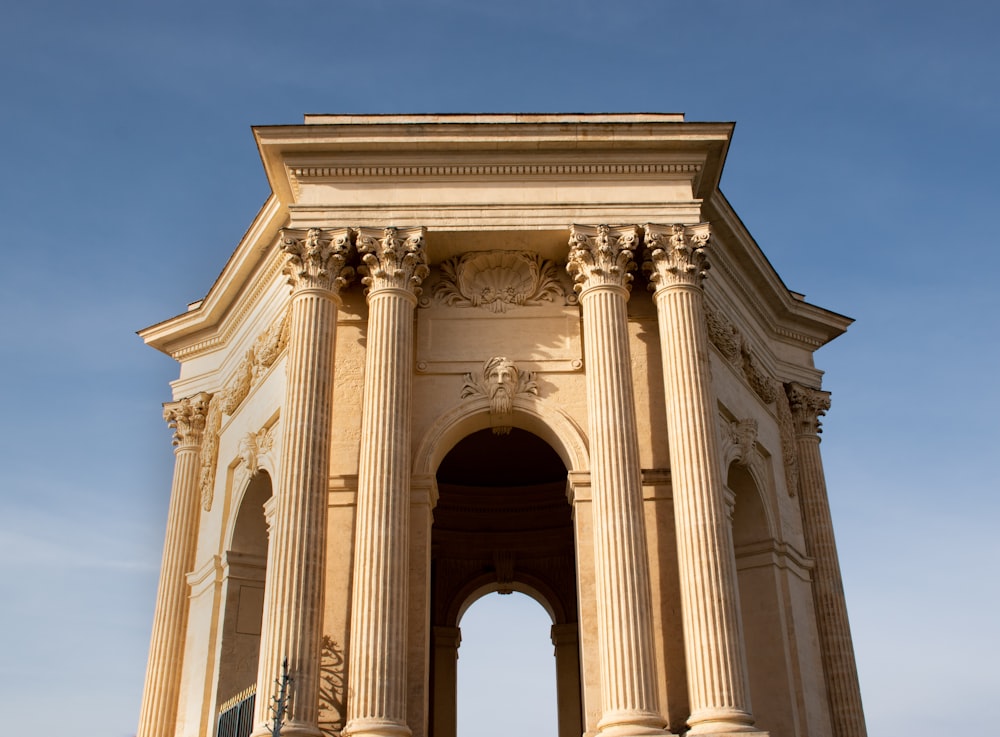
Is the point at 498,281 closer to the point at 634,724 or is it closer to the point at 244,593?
the point at 244,593

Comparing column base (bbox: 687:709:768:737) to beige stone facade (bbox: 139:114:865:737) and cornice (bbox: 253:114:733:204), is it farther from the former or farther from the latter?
cornice (bbox: 253:114:733:204)

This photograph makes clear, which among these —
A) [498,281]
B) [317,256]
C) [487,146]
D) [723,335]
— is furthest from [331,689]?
[723,335]

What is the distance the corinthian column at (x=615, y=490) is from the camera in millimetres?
19016

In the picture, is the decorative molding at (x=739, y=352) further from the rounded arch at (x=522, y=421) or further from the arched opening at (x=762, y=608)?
the rounded arch at (x=522, y=421)

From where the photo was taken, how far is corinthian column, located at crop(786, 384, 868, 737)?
88.2 ft

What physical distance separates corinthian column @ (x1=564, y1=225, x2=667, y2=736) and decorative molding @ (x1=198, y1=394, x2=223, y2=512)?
11029 millimetres

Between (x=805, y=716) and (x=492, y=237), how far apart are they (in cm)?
1224

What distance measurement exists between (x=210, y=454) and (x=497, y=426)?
9175mm

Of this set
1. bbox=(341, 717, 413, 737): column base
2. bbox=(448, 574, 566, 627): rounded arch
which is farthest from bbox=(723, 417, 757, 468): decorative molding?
bbox=(341, 717, 413, 737): column base

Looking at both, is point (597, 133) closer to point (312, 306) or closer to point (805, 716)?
point (312, 306)

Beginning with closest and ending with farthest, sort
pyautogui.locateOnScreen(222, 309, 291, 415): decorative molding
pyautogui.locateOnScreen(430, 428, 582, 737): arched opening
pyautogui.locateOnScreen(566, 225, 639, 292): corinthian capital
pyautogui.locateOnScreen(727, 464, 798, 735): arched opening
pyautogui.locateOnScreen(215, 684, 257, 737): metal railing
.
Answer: pyautogui.locateOnScreen(215, 684, 257, 737): metal railing
pyautogui.locateOnScreen(566, 225, 639, 292): corinthian capital
pyautogui.locateOnScreen(727, 464, 798, 735): arched opening
pyautogui.locateOnScreen(222, 309, 291, 415): decorative molding
pyautogui.locateOnScreen(430, 428, 582, 737): arched opening

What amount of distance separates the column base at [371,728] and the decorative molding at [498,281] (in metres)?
8.74

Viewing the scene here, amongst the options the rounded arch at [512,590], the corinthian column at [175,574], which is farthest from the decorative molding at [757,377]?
the corinthian column at [175,574]

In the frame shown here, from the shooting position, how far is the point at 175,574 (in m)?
28.0
